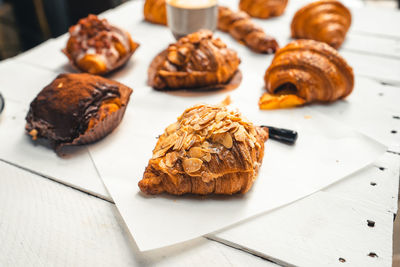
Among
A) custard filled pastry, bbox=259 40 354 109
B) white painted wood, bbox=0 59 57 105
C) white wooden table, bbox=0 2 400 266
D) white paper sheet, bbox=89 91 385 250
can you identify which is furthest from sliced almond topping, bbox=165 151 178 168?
white painted wood, bbox=0 59 57 105

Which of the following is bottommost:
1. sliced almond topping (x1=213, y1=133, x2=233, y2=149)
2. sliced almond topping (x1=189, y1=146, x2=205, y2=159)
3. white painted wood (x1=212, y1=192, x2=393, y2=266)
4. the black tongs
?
white painted wood (x1=212, y1=192, x2=393, y2=266)

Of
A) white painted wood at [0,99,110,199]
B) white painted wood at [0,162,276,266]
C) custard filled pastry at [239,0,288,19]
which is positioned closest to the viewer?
white painted wood at [0,162,276,266]

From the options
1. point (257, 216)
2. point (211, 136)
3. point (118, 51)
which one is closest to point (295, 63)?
point (211, 136)

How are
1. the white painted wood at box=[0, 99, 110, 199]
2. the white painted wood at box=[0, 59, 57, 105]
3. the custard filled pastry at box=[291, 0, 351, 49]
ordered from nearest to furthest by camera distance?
1. the white painted wood at box=[0, 99, 110, 199]
2. the white painted wood at box=[0, 59, 57, 105]
3. the custard filled pastry at box=[291, 0, 351, 49]

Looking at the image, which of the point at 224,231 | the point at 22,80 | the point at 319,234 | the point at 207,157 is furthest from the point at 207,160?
the point at 22,80

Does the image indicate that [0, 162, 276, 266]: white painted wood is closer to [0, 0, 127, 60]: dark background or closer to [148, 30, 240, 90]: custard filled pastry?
[148, 30, 240, 90]: custard filled pastry

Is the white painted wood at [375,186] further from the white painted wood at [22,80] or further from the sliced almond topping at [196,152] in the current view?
the white painted wood at [22,80]

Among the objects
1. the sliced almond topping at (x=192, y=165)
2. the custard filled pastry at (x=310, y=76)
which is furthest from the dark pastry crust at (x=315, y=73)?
the sliced almond topping at (x=192, y=165)
